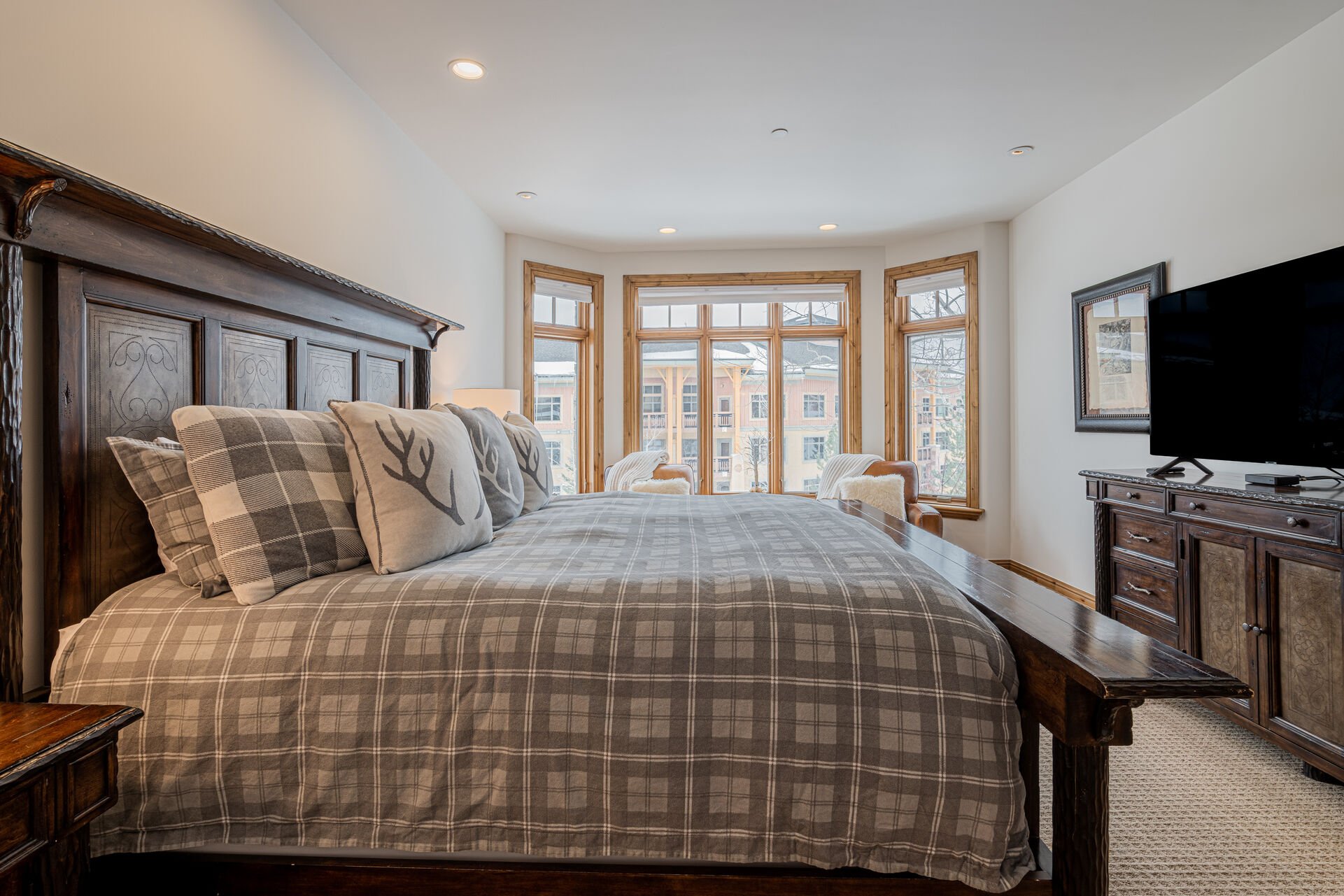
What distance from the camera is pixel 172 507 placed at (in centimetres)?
138

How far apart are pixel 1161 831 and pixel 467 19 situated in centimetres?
342

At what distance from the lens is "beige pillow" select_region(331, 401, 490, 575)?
4.76 feet

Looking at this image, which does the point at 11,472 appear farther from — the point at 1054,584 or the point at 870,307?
the point at 870,307

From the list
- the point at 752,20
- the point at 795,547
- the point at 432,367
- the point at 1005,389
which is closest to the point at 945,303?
the point at 1005,389

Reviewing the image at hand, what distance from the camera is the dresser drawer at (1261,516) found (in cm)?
191

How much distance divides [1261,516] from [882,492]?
7.50ft

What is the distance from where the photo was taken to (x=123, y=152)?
1.67m

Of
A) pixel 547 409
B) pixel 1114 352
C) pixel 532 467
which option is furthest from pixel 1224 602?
pixel 547 409

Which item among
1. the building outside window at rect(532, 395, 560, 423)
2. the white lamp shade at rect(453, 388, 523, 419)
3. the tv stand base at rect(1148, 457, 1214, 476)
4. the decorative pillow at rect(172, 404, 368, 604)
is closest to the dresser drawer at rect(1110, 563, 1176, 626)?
the tv stand base at rect(1148, 457, 1214, 476)

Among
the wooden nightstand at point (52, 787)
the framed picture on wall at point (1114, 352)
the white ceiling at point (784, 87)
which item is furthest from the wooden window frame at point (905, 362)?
the wooden nightstand at point (52, 787)

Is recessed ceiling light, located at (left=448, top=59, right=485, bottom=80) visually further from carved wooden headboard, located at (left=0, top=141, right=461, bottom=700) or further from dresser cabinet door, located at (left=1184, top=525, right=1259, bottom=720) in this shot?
dresser cabinet door, located at (left=1184, top=525, right=1259, bottom=720)

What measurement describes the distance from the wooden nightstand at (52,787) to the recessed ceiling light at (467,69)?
2601 millimetres

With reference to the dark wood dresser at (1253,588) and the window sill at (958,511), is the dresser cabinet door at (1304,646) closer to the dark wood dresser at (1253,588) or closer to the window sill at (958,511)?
the dark wood dresser at (1253,588)

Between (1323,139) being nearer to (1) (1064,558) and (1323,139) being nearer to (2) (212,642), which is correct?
(1) (1064,558)
